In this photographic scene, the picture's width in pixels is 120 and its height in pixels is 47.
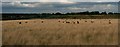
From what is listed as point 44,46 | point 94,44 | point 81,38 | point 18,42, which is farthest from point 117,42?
point 18,42

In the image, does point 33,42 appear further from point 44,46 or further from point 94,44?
point 94,44

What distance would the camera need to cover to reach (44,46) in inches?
575

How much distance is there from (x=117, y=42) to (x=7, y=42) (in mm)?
6100

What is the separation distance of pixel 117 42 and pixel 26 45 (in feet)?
15.6

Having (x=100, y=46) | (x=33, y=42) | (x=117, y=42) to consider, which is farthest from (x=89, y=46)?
(x=33, y=42)

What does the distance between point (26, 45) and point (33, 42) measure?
846 mm

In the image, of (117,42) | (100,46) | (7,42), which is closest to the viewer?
(100,46)

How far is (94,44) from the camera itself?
15.1 metres

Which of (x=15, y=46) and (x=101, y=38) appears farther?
(x=101, y=38)

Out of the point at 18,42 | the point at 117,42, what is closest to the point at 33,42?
the point at 18,42

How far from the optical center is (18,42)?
16.0 metres

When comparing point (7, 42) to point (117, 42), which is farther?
point (7, 42)

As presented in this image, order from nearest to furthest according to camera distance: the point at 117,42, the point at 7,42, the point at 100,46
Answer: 1. the point at 100,46
2. the point at 117,42
3. the point at 7,42

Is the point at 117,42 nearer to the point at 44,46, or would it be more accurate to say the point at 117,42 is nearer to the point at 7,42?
the point at 44,46
